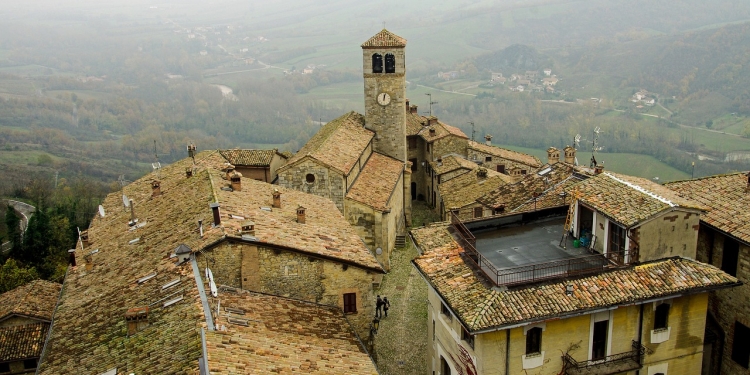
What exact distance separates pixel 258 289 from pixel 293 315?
190cm

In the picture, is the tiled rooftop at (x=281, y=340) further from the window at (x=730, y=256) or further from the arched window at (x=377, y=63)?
the arched window at (x=377, y=63)

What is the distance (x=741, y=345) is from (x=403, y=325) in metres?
13.7

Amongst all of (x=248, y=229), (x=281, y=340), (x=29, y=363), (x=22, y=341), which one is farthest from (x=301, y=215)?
(x=22, y=341)

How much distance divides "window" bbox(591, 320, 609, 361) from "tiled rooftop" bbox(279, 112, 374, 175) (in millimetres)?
19436

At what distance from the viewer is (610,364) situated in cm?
2028

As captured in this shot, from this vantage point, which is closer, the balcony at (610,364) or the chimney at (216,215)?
the balcony at (610,364)

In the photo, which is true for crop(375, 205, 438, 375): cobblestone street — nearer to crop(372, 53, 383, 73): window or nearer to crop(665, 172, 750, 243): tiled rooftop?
crop(665, 172, 750, 243): tiled rooftop

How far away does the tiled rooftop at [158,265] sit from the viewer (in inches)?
729

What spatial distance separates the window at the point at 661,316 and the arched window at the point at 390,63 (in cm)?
3052

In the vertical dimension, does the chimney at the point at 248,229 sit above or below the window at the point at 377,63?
below

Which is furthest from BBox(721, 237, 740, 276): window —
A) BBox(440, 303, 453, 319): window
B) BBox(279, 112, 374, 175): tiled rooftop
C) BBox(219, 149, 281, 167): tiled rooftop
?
BBox(219, 149, 281, 167): tiled rooftop

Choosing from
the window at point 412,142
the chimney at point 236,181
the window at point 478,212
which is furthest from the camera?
the window at point 412,142

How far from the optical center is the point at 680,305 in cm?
2069

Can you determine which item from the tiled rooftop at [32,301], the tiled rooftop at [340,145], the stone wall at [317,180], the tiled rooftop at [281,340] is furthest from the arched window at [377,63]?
the tiled rooftop at [281,340]
